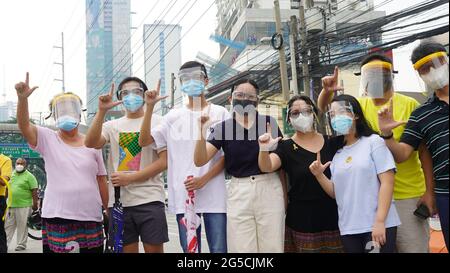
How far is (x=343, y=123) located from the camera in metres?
2.87

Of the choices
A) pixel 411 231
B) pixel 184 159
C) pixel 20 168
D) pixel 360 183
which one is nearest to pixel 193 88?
pixel 184 159

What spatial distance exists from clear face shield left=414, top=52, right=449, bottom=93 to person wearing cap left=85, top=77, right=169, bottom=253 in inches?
71.5

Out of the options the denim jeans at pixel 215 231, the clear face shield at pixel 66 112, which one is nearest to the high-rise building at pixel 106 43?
the clear face shield at pixel 66 112

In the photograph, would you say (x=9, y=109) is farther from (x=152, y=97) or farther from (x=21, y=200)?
(x=152, y=97)

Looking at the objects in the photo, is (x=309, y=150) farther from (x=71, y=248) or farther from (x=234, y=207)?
(x=71, y=248)

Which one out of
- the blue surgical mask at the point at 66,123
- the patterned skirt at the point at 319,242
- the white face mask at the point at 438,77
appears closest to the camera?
the white face mask at the point at 438,77

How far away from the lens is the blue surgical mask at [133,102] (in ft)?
11.1

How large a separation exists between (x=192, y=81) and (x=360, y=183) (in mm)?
1367

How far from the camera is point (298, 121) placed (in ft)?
10.2

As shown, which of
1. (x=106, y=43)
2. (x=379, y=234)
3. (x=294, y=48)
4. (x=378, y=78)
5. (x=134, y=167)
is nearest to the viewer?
(x=379, y=234)

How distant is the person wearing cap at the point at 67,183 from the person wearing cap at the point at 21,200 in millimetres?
5122

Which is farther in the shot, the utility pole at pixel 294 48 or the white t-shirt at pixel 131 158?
the utility pole at pixel 294 48

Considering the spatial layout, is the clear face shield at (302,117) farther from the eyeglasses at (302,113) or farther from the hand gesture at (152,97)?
the hand gesture at (152,97)

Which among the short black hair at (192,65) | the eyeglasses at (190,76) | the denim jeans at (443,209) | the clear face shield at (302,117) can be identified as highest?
the short black hair at (192,65)
